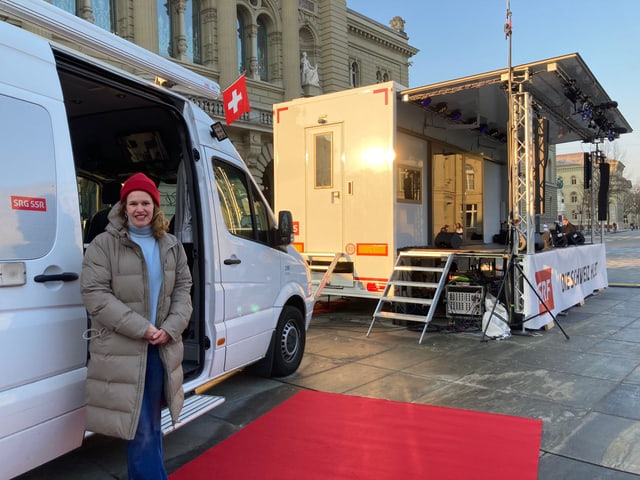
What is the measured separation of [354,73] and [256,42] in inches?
345

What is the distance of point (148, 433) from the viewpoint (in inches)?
102

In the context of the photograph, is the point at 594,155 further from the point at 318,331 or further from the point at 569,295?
the point at 318,331

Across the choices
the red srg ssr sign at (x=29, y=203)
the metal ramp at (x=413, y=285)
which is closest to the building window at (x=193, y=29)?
the metal ramp at (x=413, y=285)

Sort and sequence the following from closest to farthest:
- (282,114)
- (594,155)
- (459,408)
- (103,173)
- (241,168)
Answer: (459,408), (241,168), (103,173), (282,114), (594,155)

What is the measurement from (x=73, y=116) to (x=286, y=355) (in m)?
2.98

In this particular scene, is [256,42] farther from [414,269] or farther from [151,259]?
[151,259]

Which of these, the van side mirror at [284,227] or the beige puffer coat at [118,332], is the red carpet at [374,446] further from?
the van side mirror at [284,227]

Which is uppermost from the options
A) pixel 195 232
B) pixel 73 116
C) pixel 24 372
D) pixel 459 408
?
pixel 73 116

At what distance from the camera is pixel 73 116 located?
4.39 meters

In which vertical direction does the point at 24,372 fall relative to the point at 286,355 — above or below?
above

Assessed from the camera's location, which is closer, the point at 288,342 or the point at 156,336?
the point at 156,336

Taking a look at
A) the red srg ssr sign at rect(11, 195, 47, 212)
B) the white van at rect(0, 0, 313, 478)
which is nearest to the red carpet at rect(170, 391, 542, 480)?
the white van at rect(0, 0, 313, 478)

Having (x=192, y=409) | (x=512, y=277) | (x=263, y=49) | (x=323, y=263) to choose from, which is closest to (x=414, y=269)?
(x=512, y=277)

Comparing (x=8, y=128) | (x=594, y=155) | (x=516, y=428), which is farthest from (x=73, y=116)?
(x=594, y=155)
